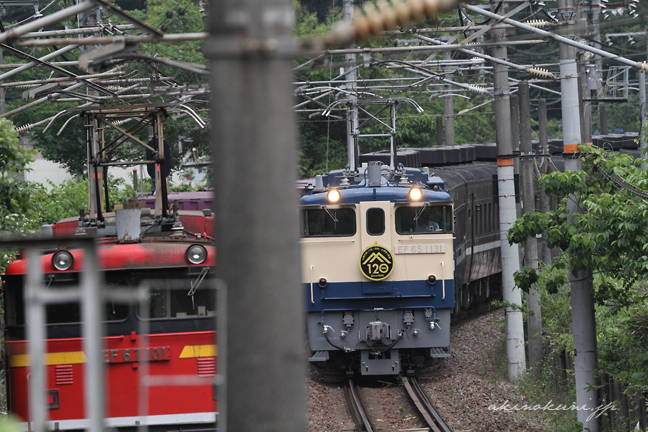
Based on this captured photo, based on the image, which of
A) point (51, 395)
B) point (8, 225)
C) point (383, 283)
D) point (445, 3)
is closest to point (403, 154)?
point (383, 283)

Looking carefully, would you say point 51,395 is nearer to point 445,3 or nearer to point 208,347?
point 208,347

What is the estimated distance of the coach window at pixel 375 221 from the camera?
489 inches

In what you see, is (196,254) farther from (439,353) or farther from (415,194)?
(439,353)

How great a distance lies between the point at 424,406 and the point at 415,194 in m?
3.25

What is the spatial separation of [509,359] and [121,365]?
7.13m

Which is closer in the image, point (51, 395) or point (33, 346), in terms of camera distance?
point (33, 346)

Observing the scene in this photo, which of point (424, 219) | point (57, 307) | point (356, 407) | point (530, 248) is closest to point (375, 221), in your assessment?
point (424, 219)

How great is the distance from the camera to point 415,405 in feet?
37.7

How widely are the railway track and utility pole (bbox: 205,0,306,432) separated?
8.24 m

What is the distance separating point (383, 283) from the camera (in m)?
12.3

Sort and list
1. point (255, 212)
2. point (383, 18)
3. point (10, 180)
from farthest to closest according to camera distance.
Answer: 1. point (10, 180)
2. point (383, 18)
3. point (255, 212)

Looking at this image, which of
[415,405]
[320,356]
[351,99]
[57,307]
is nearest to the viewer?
[57,307]

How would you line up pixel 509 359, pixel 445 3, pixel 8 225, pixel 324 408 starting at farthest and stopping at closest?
pixel 509 359 → pixel 324 408 → pixel 8 225 → pixel 445 3

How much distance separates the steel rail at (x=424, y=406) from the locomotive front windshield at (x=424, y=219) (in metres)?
2.54
